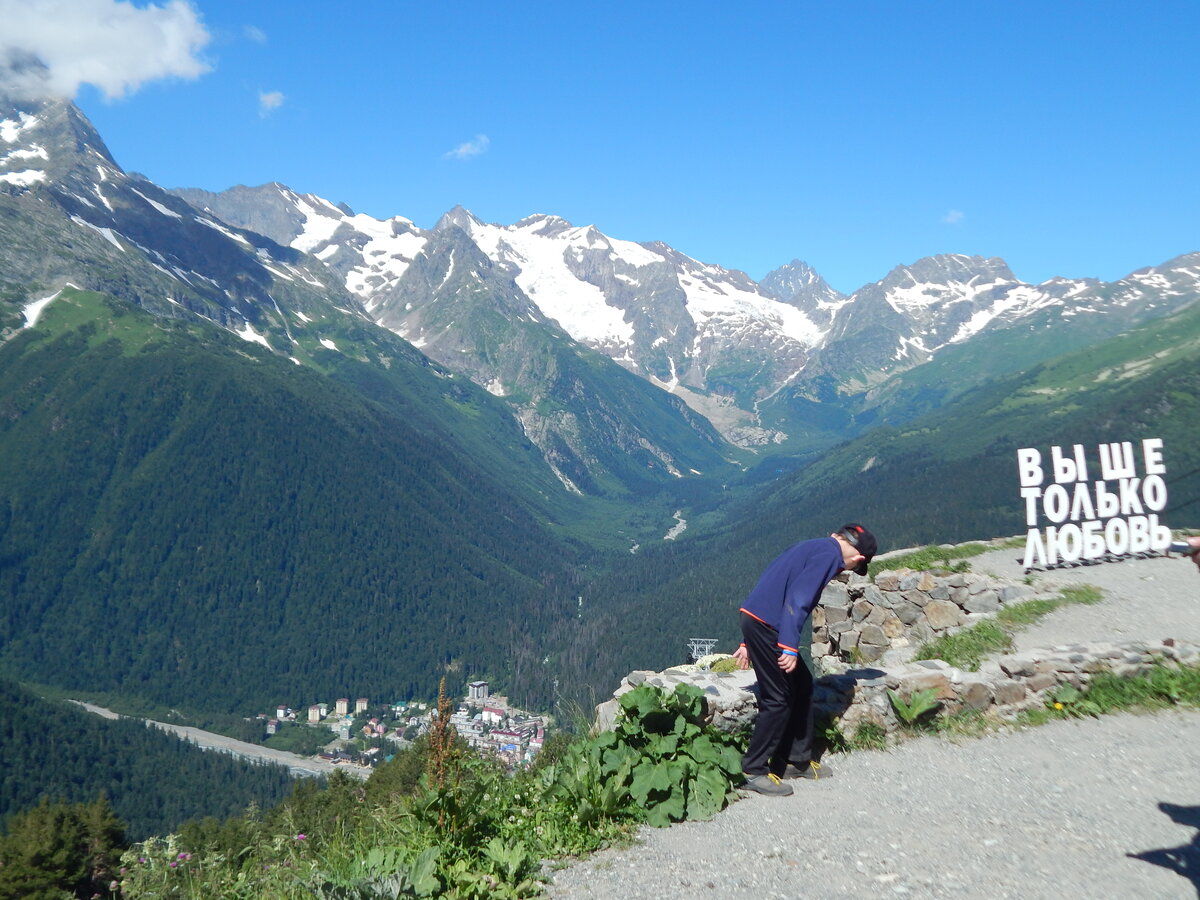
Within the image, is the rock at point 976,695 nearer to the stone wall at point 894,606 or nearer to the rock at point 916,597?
the stone wall at point 894,606

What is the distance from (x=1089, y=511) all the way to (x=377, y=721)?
161127 mm

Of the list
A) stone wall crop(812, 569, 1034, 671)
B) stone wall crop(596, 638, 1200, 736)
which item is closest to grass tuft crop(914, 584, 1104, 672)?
stone wall crop(596, 638, 1200, 736)

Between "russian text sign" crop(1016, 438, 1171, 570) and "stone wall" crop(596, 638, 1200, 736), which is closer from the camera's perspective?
"stone wall" crop(596, 638, 1200, 736)

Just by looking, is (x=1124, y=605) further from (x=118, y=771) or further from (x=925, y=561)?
(x=118, y=771)

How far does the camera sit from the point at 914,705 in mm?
12500

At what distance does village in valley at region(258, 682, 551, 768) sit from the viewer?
14125 centimetres

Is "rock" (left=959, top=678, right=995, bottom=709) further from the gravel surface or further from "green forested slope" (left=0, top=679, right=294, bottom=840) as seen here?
"green forested slope" (left=0, top=679, right=294, bottom=840)

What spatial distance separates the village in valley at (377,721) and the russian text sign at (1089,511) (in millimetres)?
110538

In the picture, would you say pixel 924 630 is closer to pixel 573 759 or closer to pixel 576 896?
pixel 573 759

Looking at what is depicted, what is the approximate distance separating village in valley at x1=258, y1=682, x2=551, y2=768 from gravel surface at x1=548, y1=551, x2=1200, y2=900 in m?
125

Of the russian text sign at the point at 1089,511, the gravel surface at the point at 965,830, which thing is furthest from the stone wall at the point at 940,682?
the russian text sign at the point at 1089,511

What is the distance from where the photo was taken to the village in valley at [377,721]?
14125 centimetres

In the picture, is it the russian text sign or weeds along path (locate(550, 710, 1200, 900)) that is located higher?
the russian text sign

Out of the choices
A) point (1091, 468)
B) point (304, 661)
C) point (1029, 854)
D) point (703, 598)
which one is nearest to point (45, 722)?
point (304, 661)
